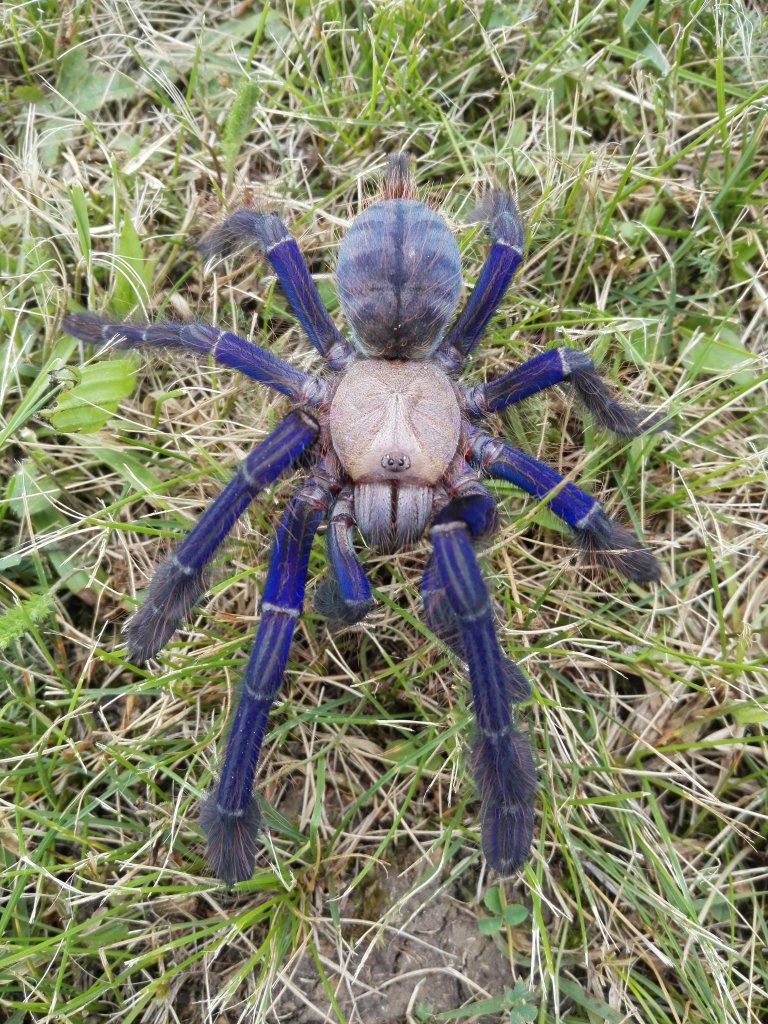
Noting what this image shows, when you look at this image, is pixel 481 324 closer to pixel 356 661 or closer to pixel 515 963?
pixel 356 661

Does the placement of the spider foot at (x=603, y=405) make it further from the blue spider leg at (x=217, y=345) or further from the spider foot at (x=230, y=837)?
the spider foot at (x=230, y=837)

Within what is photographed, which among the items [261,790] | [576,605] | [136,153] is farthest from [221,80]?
[261,790]

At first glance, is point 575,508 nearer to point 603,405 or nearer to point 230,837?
point 603,405

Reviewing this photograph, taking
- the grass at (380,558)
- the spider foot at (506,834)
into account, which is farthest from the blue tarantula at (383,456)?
the grass at (380,558)

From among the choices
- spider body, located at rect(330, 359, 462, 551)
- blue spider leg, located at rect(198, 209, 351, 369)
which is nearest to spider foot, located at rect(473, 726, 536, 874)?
spider body, located at rect(330, 359, 462, 551)

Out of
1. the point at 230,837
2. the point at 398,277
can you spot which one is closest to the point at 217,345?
the point at 398,277
